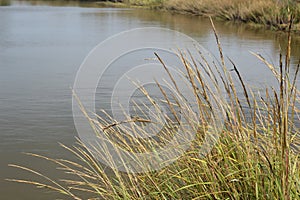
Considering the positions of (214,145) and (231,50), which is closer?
(214,145)

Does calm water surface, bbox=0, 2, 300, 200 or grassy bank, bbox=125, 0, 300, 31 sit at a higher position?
grassy bank, bbox=125, 0, 300, 31

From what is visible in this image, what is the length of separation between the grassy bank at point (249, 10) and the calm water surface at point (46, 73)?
1.96 ft

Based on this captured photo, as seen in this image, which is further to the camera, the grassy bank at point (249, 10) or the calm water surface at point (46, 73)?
the grassy bank at point (249, 10)

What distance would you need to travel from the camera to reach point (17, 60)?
584 cm

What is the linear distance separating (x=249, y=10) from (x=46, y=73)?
8.02m

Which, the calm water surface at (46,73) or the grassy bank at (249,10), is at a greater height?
the grassy bank at (249,10)

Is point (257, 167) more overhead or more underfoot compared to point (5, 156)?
more overhead

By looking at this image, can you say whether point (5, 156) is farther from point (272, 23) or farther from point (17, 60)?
point (272, 23)

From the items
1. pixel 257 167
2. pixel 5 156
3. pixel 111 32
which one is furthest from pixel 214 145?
pixel 111 32

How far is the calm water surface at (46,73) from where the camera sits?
2852 millimetres

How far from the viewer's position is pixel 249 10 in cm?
1199

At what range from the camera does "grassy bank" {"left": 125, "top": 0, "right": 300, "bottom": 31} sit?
33.5 feet

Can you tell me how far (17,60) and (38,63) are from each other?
1.03 ft

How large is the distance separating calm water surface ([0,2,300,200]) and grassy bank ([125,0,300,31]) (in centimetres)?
60
